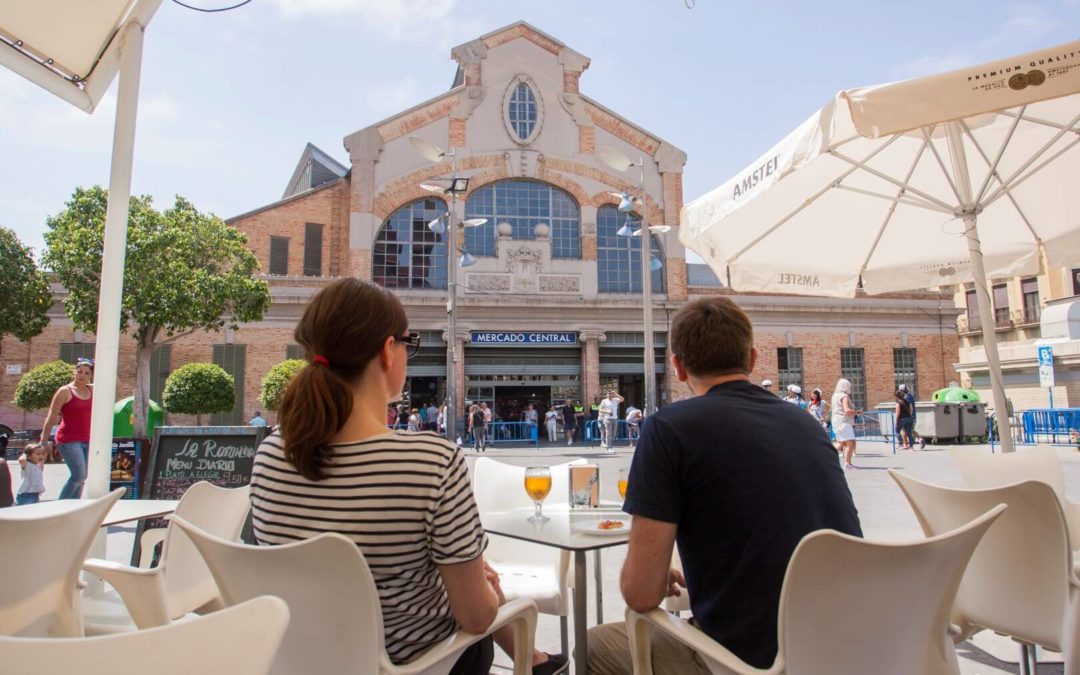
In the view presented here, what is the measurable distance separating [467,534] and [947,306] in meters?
30.1

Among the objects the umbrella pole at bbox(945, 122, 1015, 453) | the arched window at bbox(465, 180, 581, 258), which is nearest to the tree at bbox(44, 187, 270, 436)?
the arched window at bbox(465, 180, 581, 258)

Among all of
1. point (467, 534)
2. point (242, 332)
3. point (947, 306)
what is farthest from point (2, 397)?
point (947, 306)

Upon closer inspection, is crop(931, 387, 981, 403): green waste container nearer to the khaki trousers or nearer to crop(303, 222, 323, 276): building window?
the khaki trousers

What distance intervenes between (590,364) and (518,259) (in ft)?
15.1

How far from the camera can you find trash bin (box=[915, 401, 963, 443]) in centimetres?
1775

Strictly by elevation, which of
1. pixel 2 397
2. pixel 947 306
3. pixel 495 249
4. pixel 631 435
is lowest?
pixel 631 435

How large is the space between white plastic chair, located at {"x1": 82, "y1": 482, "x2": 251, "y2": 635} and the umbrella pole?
14.3ft

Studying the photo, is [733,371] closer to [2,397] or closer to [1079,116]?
[1079,116]

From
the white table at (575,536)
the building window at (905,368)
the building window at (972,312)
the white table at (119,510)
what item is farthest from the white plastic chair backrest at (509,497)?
the building window at (972,312)

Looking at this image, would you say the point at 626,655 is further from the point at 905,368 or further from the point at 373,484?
the point at 905,368

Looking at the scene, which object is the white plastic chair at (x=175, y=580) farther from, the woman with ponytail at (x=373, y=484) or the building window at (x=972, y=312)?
the building window at (x=972, y=312)

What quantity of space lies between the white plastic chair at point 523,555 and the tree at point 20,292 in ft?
63.6

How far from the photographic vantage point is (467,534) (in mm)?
1688

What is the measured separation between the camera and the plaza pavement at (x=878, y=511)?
10.9ft
